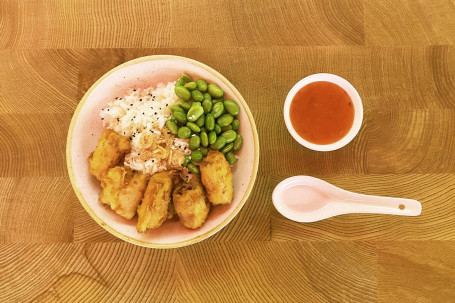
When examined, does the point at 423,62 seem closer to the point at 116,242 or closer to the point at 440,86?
the point at 440,86

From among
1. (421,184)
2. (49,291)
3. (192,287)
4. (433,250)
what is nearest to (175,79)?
(192,287)

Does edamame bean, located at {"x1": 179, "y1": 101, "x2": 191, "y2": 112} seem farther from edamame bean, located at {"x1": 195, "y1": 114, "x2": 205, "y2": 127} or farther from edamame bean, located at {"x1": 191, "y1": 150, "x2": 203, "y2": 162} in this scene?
edamame bean, located at {"x1": 191, "y1": 150, "x2": 203, "y2": 162}

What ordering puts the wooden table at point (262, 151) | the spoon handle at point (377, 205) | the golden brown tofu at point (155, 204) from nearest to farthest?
the golden brown tofu at point (155, 204)
the spoon handle at point (377, 205)
the wooden table at point (262, 151)

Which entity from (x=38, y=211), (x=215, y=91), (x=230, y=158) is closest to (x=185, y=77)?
(x=215, y=91)

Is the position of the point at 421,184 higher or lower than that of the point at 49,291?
higher

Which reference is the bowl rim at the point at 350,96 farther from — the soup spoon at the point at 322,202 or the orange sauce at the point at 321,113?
the soup spoon at the point at 322,202

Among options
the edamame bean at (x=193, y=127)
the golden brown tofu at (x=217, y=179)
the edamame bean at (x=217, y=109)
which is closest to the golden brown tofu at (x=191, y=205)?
the golden brown tofu at (x=217, y=179)
